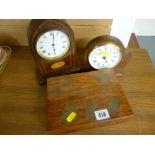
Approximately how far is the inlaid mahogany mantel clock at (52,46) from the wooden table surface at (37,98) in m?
0.09

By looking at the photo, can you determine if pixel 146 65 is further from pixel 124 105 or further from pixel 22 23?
pixel 22 23

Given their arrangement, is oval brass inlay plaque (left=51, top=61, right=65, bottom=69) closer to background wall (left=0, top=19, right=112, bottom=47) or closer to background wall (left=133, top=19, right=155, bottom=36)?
background wall (left=0, top=19, right=112, bottom=47)

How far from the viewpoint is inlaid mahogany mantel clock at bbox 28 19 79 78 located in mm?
554

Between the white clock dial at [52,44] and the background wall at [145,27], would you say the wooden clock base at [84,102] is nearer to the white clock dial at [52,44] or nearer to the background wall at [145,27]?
the white clock dial at [52,44]

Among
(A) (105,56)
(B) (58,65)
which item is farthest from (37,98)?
(A) (105,56)

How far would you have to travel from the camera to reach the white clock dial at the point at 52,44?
573mm

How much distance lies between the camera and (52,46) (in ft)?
1.99

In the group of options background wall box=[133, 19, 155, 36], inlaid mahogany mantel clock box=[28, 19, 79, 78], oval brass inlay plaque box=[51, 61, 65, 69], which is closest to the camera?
inlaid mahogany mantel clock box=[28, 19, 79, 78]

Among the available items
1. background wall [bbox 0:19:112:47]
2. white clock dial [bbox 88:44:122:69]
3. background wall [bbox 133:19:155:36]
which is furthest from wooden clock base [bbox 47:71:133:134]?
background wall [bbox 133:19:155:36]

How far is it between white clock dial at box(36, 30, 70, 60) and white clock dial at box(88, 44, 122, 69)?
9 cm

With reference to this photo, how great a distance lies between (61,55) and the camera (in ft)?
2.09

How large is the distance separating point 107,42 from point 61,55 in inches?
5.7

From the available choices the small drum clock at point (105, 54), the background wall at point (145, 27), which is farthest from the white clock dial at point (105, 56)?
the background wall at point (145, 27)
